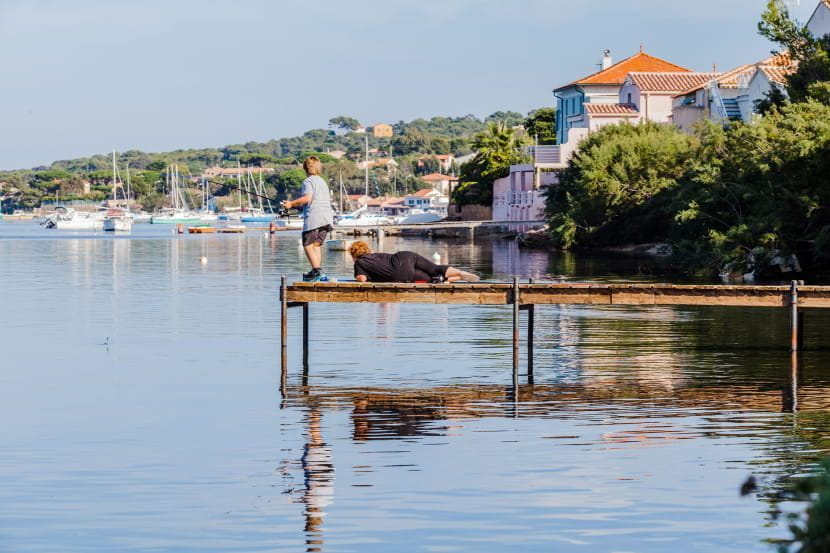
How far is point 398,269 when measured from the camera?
73.8 feet

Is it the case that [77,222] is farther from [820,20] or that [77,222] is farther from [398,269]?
[398,269]

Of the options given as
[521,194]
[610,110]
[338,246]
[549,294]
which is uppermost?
[610,110]

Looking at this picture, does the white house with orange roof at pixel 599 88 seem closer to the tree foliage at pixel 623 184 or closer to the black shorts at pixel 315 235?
the tree foliage at pixel 623 184

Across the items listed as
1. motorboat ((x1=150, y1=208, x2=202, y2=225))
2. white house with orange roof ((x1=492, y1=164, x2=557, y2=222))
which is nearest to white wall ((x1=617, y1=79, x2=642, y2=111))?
white house with orange roof ((x1=492, y1=164, x2=557, y2=222))

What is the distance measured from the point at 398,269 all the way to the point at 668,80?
75739mm

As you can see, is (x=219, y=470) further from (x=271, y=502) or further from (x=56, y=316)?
(x=56, y=316)

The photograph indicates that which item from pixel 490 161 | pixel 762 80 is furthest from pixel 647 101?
pixel 490 161

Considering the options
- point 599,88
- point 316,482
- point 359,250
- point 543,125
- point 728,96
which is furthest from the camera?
point 543,125

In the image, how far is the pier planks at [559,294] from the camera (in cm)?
2150

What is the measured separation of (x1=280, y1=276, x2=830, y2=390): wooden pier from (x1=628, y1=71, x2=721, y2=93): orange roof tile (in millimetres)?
73017

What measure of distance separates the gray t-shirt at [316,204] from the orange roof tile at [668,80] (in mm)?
73867

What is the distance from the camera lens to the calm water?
12.8 metres

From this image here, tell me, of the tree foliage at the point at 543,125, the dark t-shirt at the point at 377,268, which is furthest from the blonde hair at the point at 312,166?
the tree foliage at the point at 543,125

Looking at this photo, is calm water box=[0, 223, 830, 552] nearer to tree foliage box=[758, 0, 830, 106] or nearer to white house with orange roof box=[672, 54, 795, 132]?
tree foliage box=[758, 0, 830, 106]
